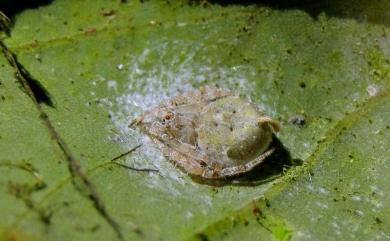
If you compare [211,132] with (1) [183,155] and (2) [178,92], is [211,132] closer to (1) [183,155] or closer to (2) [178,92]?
(1) [183,155]

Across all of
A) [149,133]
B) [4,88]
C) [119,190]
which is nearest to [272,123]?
[149,133]

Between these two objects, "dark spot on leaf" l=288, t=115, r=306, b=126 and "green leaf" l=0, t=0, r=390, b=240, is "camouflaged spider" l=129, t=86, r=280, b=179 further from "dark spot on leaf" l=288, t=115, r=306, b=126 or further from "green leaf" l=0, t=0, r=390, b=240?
"dark spot on leaf" l=288, t=115, r=306, b=126

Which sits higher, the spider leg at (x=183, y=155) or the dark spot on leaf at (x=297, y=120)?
the dark spot on leaf at (x=297, y=120)

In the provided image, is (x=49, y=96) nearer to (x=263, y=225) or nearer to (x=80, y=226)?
(x=80, y=226)

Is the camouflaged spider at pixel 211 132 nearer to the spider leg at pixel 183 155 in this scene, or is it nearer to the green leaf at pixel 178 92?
the spider leg at pixel 183 155

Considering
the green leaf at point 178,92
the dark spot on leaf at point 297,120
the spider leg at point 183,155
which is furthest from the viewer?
the dark spot on leaf at point 297,120

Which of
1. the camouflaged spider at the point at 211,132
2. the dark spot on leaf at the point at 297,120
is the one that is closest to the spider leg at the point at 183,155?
the camouflaged spider at the point at 211,132
